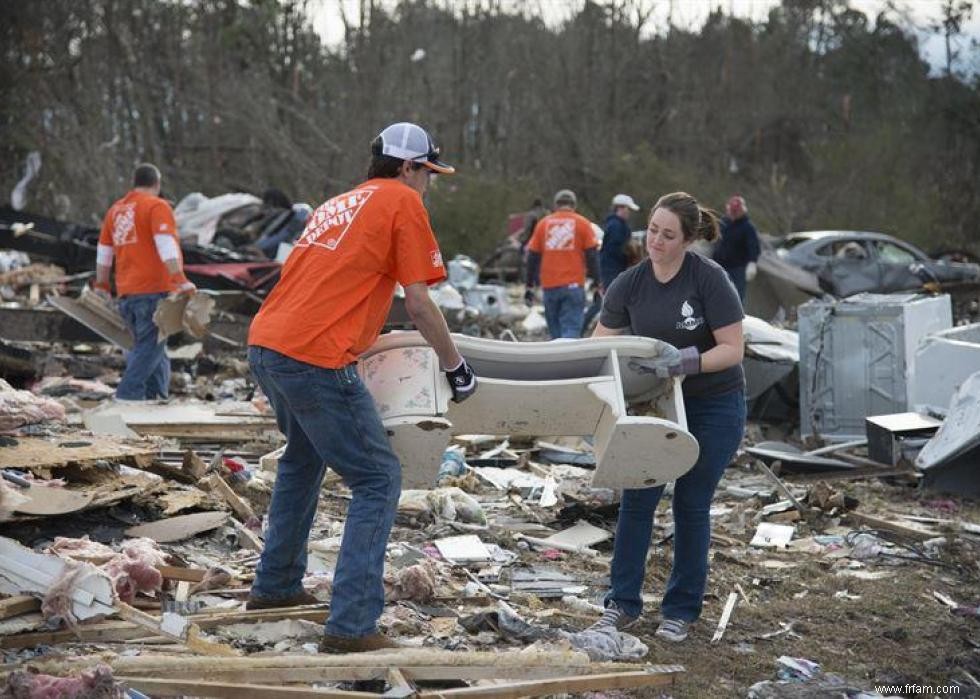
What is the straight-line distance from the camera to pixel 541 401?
480 cm

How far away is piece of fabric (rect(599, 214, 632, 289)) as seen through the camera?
45.1 ft

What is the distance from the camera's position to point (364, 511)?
4.36 m

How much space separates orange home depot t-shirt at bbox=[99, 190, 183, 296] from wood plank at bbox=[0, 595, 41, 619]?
5673 millimetres

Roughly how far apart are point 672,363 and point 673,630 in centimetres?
116

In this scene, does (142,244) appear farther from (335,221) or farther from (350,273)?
(350,273)

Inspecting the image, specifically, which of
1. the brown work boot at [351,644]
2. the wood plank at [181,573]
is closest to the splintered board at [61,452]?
the wood plank at [181,573]

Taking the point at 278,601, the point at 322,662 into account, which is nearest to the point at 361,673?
the point at 322,662

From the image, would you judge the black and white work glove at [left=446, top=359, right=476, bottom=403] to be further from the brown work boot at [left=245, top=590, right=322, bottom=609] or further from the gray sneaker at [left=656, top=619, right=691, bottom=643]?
the gray sneaker at [left=656, top=619, right=691, bottom=643]

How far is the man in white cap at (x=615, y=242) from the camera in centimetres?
1375

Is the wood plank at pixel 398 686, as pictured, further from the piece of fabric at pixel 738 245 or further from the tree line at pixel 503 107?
the tree line at pixel 503 107

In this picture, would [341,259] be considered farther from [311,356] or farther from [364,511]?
[364,511]

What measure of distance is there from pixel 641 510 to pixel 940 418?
16.2ft

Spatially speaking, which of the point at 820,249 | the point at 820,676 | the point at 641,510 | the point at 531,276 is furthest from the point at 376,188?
the point at 820,249

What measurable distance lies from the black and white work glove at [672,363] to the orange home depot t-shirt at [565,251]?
8.91 m
